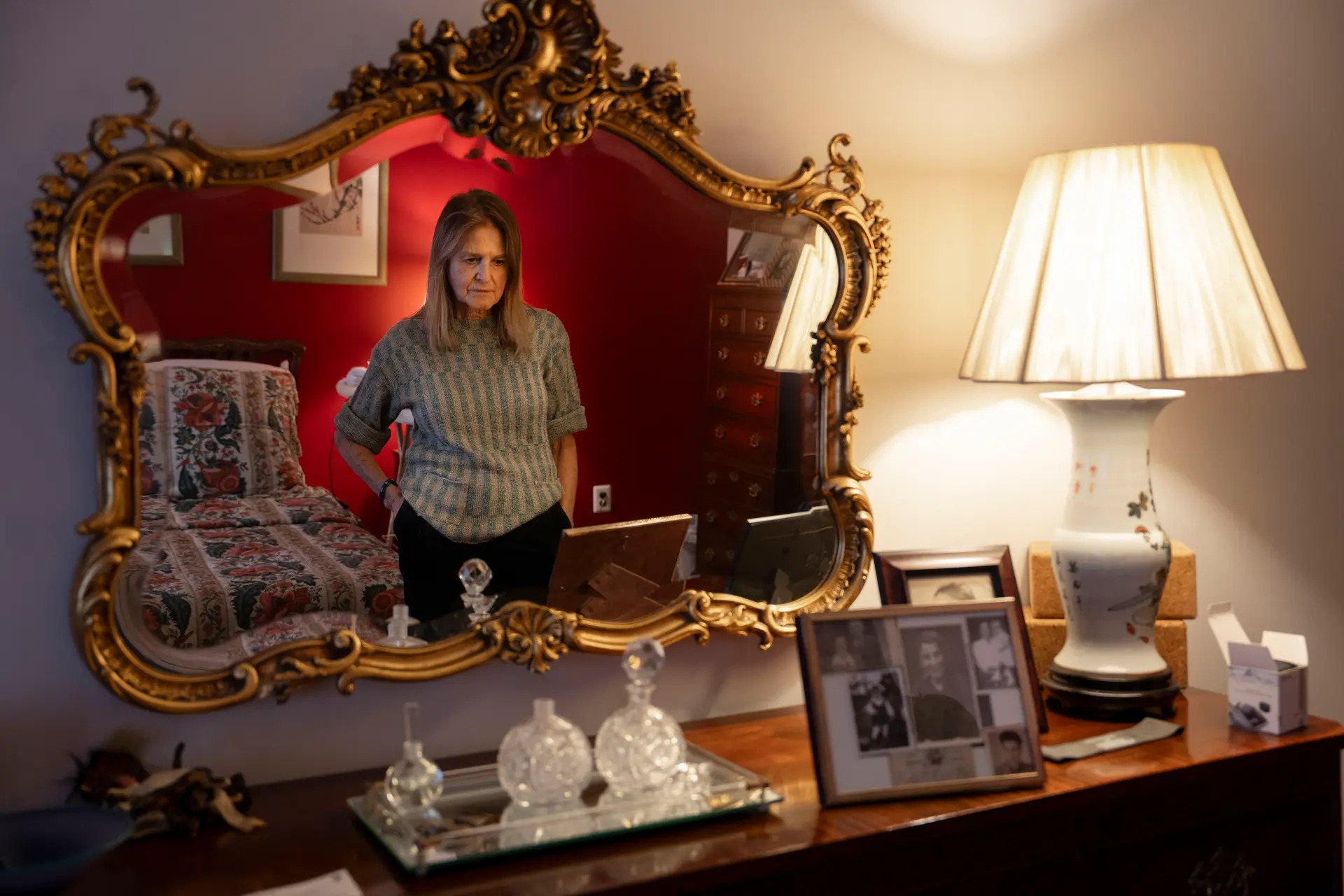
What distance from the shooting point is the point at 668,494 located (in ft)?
5.23

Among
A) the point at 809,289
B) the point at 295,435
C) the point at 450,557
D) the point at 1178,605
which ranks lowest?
the point at 1178,605

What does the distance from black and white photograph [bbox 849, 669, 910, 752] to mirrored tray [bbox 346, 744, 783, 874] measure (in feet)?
0.44

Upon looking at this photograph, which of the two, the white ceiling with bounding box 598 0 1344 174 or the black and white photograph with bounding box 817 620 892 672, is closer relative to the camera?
the black and white photograph with bounding box 817 620 892 672

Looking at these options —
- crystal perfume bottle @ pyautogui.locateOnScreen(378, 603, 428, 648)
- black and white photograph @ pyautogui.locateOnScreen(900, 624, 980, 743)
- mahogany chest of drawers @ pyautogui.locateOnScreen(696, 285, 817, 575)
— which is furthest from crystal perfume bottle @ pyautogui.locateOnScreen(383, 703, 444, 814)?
black and white photograph @ pyautogui.locateOnScreen(900, 624, 980, 743)

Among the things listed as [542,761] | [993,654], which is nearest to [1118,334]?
[993,654]

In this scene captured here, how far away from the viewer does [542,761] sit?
51.8 inches

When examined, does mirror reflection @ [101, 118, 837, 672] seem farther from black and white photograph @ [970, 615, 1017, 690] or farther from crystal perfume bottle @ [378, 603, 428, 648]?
black and white photograph @ [970, 615, 1017, 690]

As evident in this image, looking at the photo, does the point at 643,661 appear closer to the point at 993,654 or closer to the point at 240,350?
the point at 993,654

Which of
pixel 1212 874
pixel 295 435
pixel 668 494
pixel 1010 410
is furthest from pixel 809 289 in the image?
pixel 1212 874

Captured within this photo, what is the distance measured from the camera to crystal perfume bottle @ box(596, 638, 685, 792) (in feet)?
4.46

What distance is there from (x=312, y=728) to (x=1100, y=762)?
101cm

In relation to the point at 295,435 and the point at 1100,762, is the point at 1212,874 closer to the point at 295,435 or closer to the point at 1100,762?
the point at 1100,762

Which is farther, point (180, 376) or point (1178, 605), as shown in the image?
point (1178, 605)

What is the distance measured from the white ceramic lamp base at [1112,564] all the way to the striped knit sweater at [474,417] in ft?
2.54
